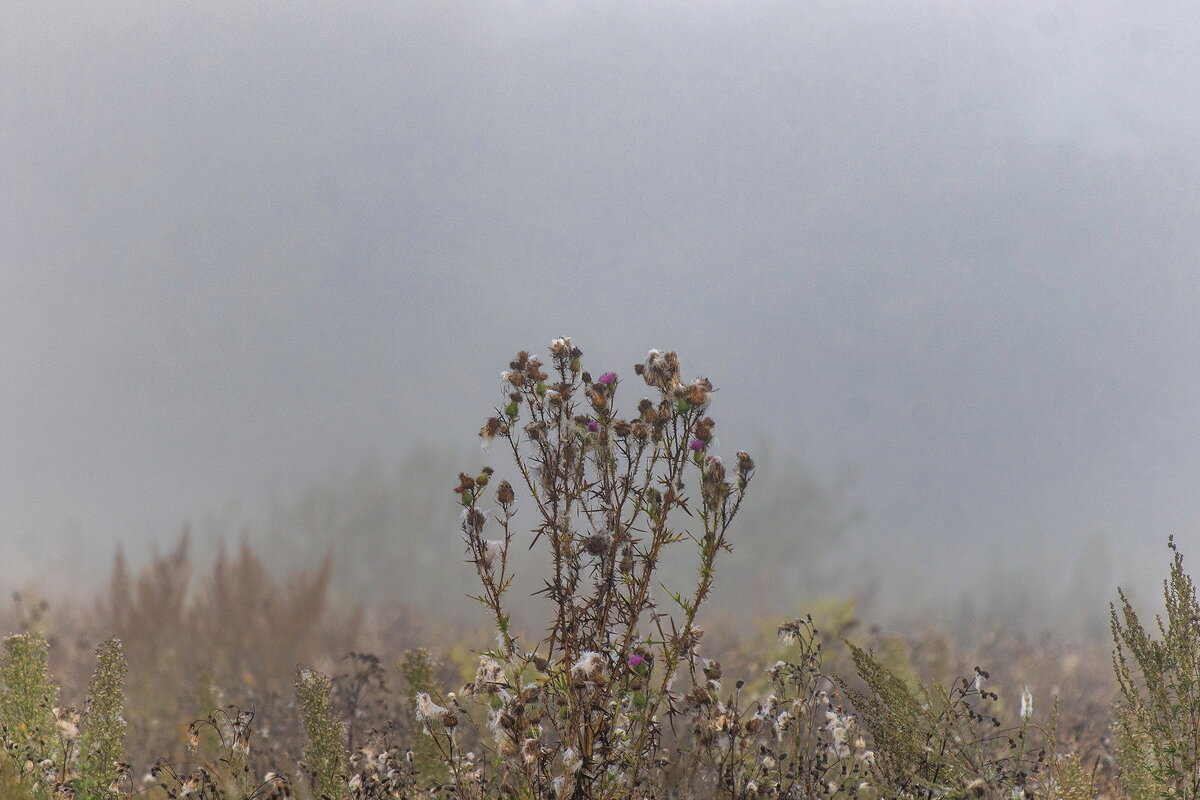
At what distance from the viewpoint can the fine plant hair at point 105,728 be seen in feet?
13.4

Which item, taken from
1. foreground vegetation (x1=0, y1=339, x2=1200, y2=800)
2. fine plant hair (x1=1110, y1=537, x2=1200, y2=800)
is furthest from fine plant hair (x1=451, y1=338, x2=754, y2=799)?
fine plant hair (x1=1110, y1=537, x2=1200, y2=800)

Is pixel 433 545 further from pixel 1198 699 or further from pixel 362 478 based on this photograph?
pixel 1198 699

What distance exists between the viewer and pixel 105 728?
13.4 feet

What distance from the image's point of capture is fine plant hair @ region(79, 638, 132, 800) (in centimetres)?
409

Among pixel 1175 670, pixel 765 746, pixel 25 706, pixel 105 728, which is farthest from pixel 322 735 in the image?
pixel 1175 670

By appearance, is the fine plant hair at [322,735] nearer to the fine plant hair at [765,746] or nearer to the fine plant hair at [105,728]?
the fine plant hair at [105,728]

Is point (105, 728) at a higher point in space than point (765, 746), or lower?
lower

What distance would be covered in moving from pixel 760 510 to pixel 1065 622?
31.7 ft

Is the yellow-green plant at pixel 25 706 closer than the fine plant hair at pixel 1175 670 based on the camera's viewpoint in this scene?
No

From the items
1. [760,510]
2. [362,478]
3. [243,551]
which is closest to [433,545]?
[362,478]

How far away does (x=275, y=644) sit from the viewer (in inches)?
462

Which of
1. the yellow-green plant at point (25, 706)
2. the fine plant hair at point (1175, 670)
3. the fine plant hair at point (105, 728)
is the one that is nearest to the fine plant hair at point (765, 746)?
the fine plant hair at point (1175, 670)

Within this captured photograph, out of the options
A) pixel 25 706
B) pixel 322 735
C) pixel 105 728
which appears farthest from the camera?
pixel 25 706

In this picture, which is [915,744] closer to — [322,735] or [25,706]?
[322,735]
